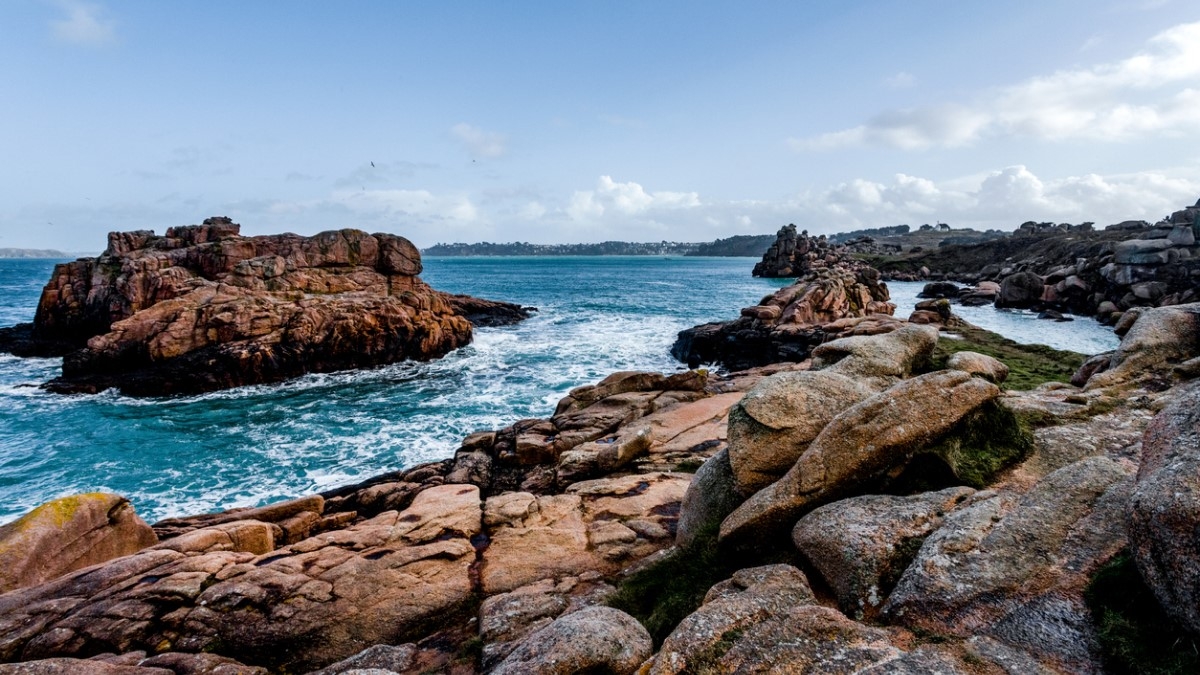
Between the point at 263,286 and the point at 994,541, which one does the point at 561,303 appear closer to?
the point at 263,286

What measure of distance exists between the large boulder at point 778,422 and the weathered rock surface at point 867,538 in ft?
6.25

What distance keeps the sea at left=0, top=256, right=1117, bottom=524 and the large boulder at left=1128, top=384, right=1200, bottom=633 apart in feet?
72.3

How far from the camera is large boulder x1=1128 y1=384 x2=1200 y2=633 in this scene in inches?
177

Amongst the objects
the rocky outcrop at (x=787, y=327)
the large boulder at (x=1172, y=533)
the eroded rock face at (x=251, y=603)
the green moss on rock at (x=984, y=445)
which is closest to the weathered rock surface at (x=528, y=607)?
the eroded rock face at (x=251, y=603)

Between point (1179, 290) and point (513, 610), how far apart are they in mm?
67877

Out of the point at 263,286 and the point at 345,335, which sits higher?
the point at 263,286

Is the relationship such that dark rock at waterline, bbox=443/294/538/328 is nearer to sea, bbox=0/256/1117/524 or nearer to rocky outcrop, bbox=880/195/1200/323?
sea, bbox=0/256/1117/524

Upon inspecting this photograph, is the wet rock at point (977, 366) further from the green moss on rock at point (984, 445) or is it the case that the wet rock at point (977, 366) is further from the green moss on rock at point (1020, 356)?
the green moss on rock at point (1020, 356)

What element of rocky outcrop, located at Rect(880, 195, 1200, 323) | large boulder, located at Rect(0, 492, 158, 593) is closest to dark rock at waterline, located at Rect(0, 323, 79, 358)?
large boulder, located at Rect(0, 492, 158, 593)

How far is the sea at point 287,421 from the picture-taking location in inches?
821

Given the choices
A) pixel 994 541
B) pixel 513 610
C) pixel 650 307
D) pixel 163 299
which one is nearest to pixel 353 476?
pixel 513 610

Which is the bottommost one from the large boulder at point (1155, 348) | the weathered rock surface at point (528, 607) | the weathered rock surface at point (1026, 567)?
the weathered rock surface at point (528, 607)

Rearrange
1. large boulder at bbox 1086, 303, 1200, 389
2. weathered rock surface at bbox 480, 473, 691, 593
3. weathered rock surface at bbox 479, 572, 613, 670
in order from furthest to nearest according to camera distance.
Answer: large boulder at bbox 1086, 303, 1200, 389 < weathered rock surface at bbox 480, 473, 691, 593 < weathered rock surface at bbox 479, 572, 613, 670

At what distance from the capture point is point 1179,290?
47250 millimetres
